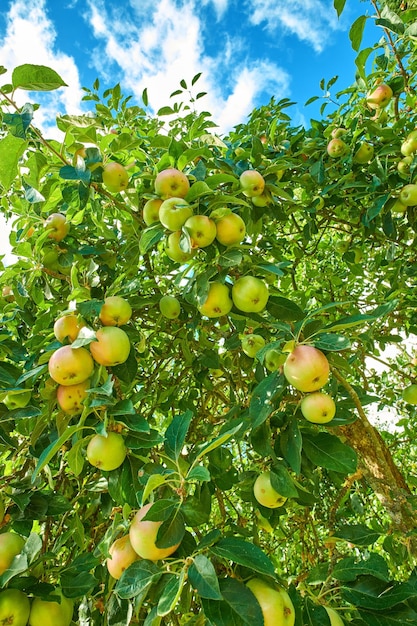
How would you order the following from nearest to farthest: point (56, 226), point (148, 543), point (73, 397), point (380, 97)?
point (148, 543)
point (73, 397)
point (56, 226)
point (380, 97)

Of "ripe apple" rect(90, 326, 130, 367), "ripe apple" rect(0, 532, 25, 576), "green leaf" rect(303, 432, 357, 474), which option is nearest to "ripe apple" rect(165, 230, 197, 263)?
"ripe apple" rect(90, 326, 130, 367)

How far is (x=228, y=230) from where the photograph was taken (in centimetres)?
149

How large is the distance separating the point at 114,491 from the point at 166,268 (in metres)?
1.57

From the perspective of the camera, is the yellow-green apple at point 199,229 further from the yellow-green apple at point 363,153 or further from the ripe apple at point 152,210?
the yellow-green apple at point 363,153

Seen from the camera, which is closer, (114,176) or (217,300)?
(217,300)

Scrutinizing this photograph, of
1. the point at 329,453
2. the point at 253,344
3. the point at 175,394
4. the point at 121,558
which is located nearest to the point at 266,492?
the point at 329,453

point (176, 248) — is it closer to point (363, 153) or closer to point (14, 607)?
point (14, 607)

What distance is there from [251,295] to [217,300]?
0.14 meters

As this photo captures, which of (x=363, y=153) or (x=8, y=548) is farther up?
(x=363, y=153)

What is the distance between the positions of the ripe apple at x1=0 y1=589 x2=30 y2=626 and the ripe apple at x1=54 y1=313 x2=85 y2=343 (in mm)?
681

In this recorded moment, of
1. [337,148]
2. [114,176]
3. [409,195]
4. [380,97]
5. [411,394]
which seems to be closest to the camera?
[114,176]

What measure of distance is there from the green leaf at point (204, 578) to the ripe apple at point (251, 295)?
2.58 ft

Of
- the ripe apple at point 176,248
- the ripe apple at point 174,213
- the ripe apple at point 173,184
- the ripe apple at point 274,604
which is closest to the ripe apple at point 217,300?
the ripe apple at point 176,248

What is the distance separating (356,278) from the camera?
3.81m
